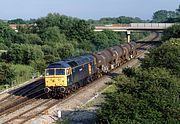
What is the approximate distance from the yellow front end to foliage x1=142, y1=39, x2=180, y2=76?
7106 mm

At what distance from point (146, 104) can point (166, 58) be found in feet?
48.3

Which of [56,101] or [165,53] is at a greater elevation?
[165,53]

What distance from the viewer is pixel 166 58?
39469 millimetres

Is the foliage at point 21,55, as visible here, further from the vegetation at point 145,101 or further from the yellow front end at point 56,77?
the vegetation at point 145,101

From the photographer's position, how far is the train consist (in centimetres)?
3812

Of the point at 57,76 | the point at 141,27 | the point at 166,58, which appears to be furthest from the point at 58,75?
the point at 141,27

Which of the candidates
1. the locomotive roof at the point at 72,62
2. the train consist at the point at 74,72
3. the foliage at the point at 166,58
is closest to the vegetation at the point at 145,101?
the foliage at the point at 166,58

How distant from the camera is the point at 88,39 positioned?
4158 inches

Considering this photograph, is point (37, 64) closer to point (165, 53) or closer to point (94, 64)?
point (94, 64)

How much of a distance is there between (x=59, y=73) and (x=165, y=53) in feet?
32.1

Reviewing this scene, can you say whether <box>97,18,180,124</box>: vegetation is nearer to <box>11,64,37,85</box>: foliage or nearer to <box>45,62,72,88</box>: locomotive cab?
<box>45,62,72,88</box>: locomotive cab

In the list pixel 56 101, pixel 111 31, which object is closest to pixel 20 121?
pixel 56 101

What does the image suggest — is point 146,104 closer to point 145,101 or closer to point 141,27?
point 145,101

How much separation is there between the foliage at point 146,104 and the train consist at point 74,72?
37.3ft
